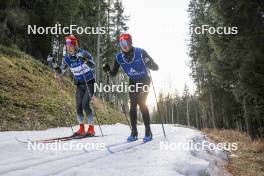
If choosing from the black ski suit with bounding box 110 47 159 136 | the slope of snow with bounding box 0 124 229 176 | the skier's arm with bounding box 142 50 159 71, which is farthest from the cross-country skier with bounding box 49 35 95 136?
the slope of snow with bounding box 0 124 229 176

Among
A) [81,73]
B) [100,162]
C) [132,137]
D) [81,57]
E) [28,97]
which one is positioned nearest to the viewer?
[100,162]

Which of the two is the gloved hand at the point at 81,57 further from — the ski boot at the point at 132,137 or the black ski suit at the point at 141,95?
the ski boot at the point at 132,137

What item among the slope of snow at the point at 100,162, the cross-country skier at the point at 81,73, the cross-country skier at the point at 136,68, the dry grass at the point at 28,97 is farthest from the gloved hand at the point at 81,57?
the dry grass at the point at 28,97

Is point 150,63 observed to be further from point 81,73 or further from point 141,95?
point 81,73

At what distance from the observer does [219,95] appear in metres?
35.2

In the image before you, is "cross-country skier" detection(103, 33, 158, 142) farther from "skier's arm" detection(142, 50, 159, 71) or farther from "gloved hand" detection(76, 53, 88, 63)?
"gloved hand" detection(76, 53, 88, 63)

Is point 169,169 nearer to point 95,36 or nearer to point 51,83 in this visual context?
point 51,83

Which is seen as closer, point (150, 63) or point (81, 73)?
point (150, 63)

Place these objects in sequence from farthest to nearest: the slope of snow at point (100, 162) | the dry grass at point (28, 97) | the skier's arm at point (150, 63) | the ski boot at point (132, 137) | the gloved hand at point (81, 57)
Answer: the dry grass at point (28, 97)
the gloved hand at point (81, 57)
the ski boot at point (132, 137)
the skier's arm at point (150, 63)
the slope of snow at point (100, 162)

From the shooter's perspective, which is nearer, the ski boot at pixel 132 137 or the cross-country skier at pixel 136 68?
the cross-country skier at pixel 136 68

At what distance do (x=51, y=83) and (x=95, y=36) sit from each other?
18.2 meters

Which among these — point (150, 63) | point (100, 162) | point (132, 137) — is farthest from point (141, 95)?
point (100, 162)

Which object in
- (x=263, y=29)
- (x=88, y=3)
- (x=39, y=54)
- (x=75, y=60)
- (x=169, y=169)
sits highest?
(x=88, y=3)

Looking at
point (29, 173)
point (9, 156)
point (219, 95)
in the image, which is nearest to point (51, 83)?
point (9, 156)
